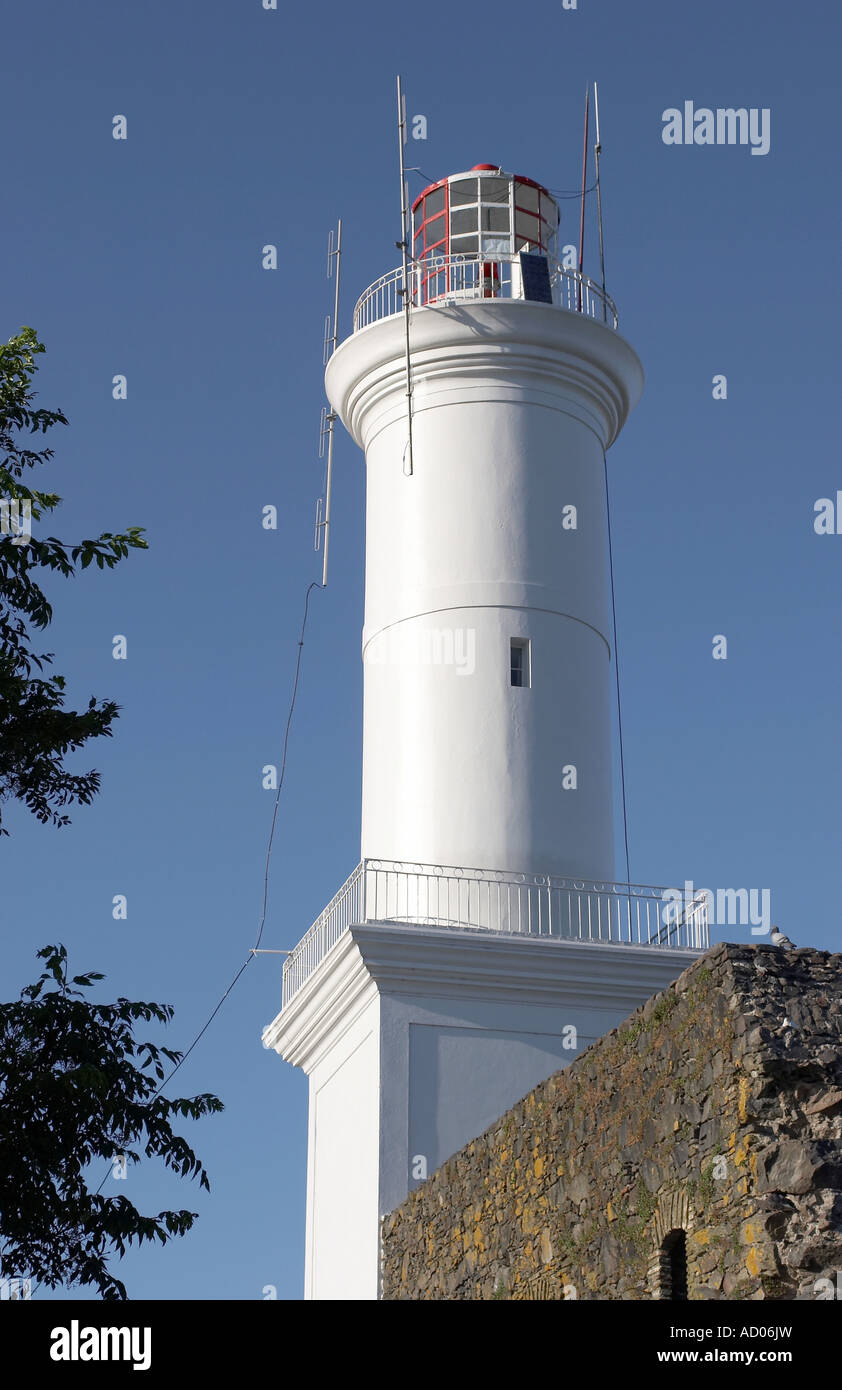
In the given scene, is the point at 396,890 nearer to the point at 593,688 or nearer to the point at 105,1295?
the point at 593,688

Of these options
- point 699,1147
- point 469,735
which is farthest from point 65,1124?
point 469,735

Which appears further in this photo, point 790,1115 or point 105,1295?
point 105,1295

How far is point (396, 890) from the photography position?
63.0ft

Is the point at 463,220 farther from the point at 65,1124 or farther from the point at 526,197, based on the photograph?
the point at 65,1124

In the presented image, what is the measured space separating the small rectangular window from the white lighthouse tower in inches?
0.9

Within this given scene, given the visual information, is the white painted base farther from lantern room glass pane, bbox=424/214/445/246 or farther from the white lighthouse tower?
lantern room glass pane, bbox=424/214/445/246

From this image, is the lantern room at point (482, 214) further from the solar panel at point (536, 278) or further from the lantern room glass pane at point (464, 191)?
the solar panel at point (536, 278)

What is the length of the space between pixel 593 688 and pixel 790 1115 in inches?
476

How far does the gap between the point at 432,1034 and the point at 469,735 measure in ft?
11.0

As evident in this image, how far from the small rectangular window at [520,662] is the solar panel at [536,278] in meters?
4.22

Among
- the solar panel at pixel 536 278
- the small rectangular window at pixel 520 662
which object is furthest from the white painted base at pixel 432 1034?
the solar panel at pixel 536 278

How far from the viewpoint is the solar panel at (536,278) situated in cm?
2259
